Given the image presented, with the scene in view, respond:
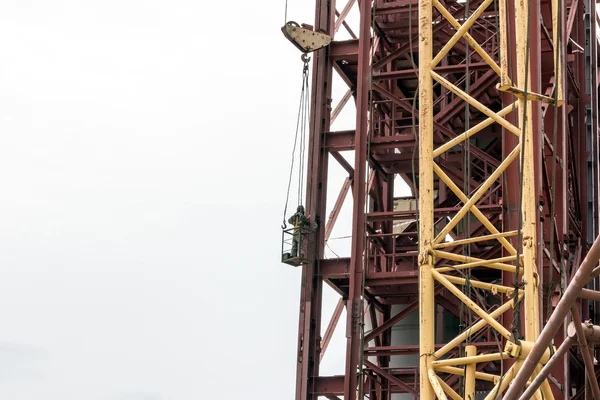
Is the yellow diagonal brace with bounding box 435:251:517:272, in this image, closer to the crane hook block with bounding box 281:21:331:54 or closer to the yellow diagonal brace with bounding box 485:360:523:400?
the yellow diagonal brace with bounding box 485:360:523:400

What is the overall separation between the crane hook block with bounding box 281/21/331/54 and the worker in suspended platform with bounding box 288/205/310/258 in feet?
13.3

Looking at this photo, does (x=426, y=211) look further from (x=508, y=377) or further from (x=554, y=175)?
(x=508, y=377)

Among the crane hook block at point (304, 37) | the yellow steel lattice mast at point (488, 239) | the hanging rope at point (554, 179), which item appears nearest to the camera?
the hanging rope at point (554, 179)

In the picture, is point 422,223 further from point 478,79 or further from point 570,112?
point 570,112

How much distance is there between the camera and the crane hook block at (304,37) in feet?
99.0

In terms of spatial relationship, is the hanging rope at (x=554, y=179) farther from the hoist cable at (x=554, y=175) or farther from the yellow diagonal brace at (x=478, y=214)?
the yellow diagonal brace at (x=478, y=214)

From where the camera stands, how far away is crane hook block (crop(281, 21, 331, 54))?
30172 millimetres

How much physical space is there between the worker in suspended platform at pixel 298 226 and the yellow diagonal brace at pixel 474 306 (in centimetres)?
931

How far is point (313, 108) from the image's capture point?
31234 mm

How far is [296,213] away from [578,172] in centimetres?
813

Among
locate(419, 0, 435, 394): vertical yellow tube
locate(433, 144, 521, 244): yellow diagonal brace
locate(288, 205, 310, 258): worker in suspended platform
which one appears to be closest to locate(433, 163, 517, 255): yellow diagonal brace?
locate(433, 144, 521, 244): yellow diagonal brace

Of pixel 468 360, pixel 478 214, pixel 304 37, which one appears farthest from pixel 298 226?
pixel 468 360

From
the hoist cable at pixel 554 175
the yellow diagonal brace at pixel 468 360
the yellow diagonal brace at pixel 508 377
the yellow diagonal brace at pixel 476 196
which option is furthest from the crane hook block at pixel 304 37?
the yellow diagonal brace at pixel 508 377

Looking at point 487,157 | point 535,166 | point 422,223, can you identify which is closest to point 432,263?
point 422,223
